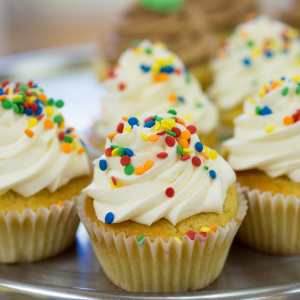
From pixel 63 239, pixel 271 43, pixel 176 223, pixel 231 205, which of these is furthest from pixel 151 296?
pixel 271 43

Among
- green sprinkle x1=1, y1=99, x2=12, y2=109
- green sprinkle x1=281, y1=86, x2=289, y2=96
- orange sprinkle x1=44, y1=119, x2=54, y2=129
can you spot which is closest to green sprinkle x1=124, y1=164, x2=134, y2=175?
orange sprinkle x1=44, y1=119, x2=54, y2=129

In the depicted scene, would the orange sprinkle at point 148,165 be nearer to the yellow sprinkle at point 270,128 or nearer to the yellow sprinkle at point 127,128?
the yellow sprinkle at point 127,128

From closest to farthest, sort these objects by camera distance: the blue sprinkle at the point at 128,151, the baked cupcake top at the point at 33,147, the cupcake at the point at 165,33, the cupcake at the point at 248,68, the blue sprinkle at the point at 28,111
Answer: the blue sprinkle at the point at 128,151
the baked cupcake top at the point at 33,147
the blue sprinkle at the point at 28,111
the cupcake at the point at 248,68
the cupcake at the point at 165,33

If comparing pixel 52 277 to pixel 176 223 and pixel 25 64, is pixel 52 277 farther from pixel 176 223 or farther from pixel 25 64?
pixel 25 64

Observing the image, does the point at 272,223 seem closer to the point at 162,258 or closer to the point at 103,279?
the point at 162,258

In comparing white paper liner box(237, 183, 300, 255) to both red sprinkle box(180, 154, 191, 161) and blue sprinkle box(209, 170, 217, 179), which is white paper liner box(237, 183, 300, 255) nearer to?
blue sprinkle box(209, 170, 217, 179)

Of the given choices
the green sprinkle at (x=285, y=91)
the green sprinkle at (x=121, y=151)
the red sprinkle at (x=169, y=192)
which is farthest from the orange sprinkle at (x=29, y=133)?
the green sprinkle at (x=285, y=91)
